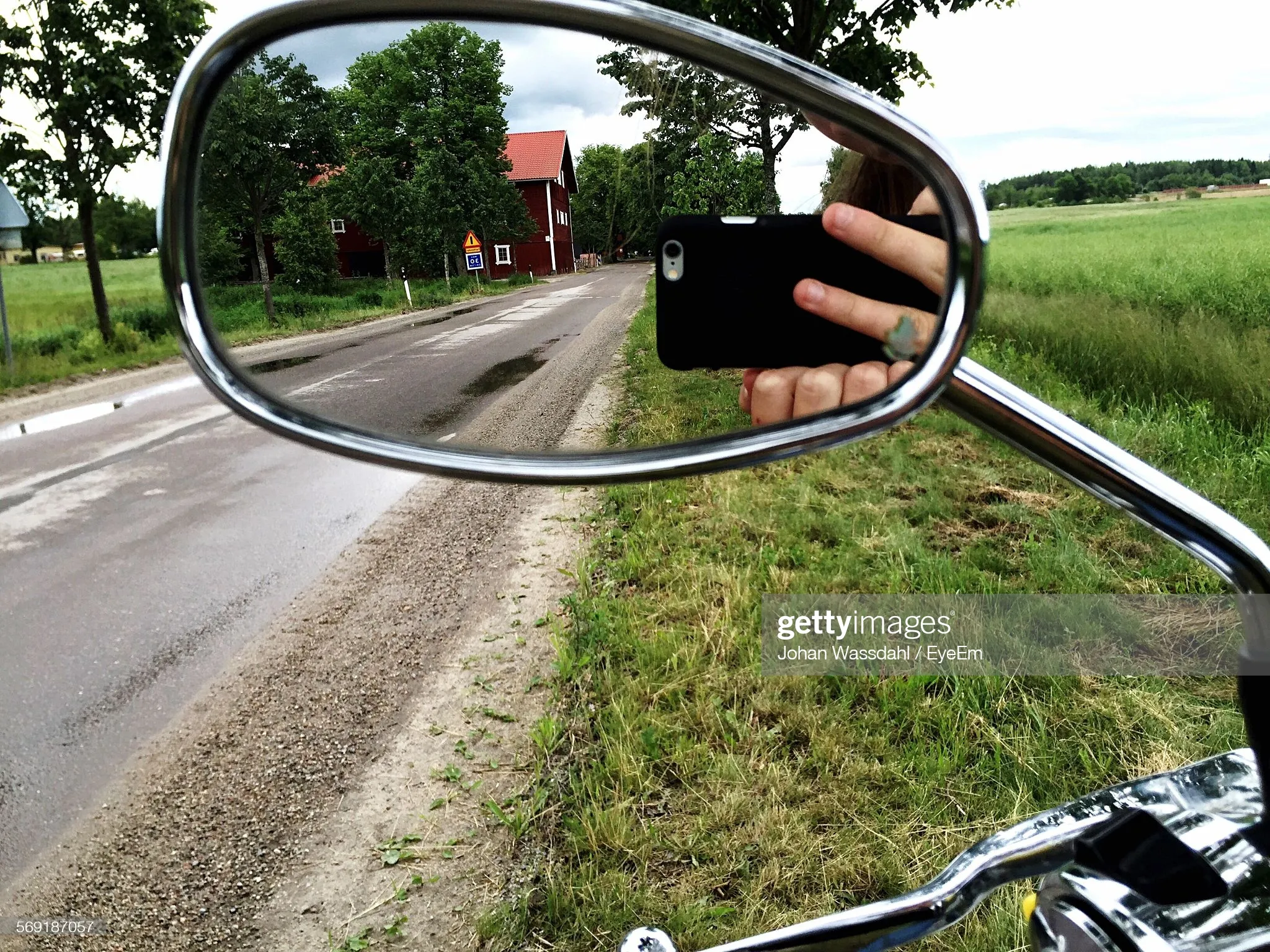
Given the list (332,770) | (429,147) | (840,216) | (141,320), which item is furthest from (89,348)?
(840,216)

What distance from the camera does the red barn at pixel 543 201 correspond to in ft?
3.48

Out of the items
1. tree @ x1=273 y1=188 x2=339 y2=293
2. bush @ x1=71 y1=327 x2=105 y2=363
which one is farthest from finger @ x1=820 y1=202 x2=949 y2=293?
bush @ x1=71 y1=327 x2=105 y2=363

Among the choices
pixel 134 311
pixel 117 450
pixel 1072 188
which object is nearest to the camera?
pixel 1072 188

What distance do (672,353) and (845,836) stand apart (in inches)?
82.4

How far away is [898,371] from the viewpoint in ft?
2.47

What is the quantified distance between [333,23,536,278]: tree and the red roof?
0.06 feet

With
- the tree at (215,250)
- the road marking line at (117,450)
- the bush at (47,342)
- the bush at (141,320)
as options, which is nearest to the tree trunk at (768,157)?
the tree at (215,250)

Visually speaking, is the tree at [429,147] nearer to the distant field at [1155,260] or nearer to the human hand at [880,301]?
the human hand at [880,301]

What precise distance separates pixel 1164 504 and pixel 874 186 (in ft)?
1.21

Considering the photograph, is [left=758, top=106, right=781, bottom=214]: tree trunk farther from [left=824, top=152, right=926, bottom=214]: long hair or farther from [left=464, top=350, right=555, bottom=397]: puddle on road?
[left=464, top=350, right=555, bottom=397]: puddle on road

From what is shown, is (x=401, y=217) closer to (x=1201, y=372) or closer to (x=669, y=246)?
(x=669, y=246)

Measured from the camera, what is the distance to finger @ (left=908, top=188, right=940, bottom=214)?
2.38 ft

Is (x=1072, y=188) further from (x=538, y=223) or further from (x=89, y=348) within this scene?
(x=89, y=348)

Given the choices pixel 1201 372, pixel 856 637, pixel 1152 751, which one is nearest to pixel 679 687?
pixel 856 637
